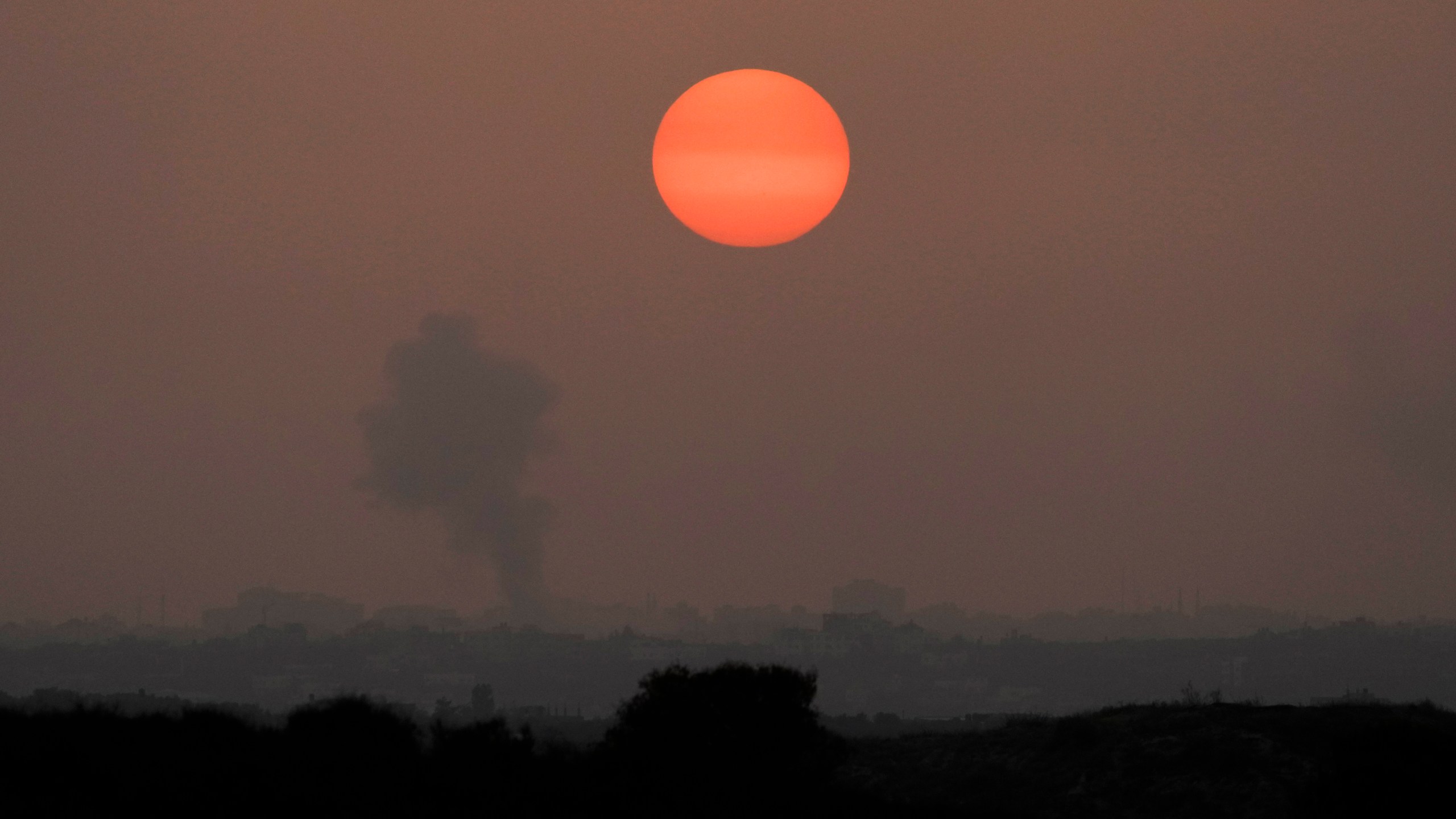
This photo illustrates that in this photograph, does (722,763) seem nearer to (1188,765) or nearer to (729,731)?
(729,731)

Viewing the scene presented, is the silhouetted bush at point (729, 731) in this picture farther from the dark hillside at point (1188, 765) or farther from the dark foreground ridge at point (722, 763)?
the dark hillside at point (1188, 765)

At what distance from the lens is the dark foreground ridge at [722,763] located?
45750 millimetres

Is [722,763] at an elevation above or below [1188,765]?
below

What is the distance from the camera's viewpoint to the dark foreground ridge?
45750 mm

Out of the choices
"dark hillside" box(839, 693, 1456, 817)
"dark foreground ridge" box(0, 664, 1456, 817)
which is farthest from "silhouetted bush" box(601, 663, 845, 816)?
"dark hillside" box(839, 693, 1456, 817)

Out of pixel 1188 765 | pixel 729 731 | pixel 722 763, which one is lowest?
pixel 722 763

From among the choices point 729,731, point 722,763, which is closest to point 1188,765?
point 729,731

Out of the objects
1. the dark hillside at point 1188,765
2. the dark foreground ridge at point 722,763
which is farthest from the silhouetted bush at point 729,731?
the dark hillside at point 1188,765

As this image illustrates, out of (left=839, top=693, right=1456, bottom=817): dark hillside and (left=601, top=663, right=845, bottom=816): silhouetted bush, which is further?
(left=601, top=663, right=845, bottom=816): silhouetted bush

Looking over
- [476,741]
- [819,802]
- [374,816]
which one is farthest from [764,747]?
[374,816]

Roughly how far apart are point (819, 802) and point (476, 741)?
1204 cm

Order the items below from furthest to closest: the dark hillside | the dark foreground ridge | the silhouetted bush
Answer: the silhouetted bush < the dark hillside < the dark foreground ridge

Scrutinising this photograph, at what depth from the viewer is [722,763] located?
58.8m

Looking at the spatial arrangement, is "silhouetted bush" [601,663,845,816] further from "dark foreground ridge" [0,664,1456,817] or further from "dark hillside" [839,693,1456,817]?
"dark hillside" [839,693,1456,817]
